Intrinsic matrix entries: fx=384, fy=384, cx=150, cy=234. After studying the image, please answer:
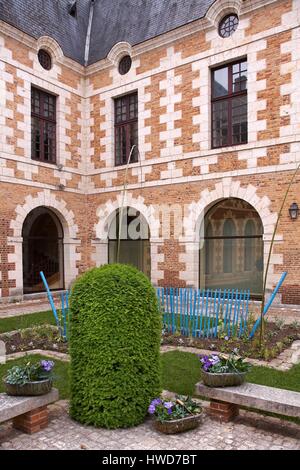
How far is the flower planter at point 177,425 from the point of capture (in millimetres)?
3168

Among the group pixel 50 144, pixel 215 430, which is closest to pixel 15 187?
pixel 50 144

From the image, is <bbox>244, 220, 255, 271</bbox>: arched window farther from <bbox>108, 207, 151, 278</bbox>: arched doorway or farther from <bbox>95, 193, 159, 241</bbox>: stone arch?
<bbox>108, 207, 151, 278</bbox>: arched doorway

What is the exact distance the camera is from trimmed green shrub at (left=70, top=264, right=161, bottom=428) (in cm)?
324

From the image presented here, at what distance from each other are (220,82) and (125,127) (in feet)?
10.9

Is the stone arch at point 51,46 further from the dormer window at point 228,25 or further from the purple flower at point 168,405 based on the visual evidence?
the purple flower at point 168,405

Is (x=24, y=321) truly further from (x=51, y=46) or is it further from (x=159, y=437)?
(x=51, y=46)

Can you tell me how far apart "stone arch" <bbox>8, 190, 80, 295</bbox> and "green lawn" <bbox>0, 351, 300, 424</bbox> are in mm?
5712

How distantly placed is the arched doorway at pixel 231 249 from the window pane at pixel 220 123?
1.58 meters

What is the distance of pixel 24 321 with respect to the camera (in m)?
7.77

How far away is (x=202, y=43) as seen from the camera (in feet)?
33.6

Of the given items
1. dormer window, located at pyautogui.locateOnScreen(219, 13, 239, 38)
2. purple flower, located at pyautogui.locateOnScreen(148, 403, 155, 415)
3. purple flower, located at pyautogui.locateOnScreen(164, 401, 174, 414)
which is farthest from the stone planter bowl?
dormer window, located at pyautogui.locateOnScreen(219, 13, 239, 38)

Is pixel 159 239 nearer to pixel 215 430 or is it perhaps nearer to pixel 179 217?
pixel 179 217

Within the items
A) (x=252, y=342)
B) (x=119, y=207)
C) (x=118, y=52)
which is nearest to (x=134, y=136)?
(x=119, y=207)

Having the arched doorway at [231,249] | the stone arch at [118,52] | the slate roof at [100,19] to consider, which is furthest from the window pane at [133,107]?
the arched doorway at [231,249]
